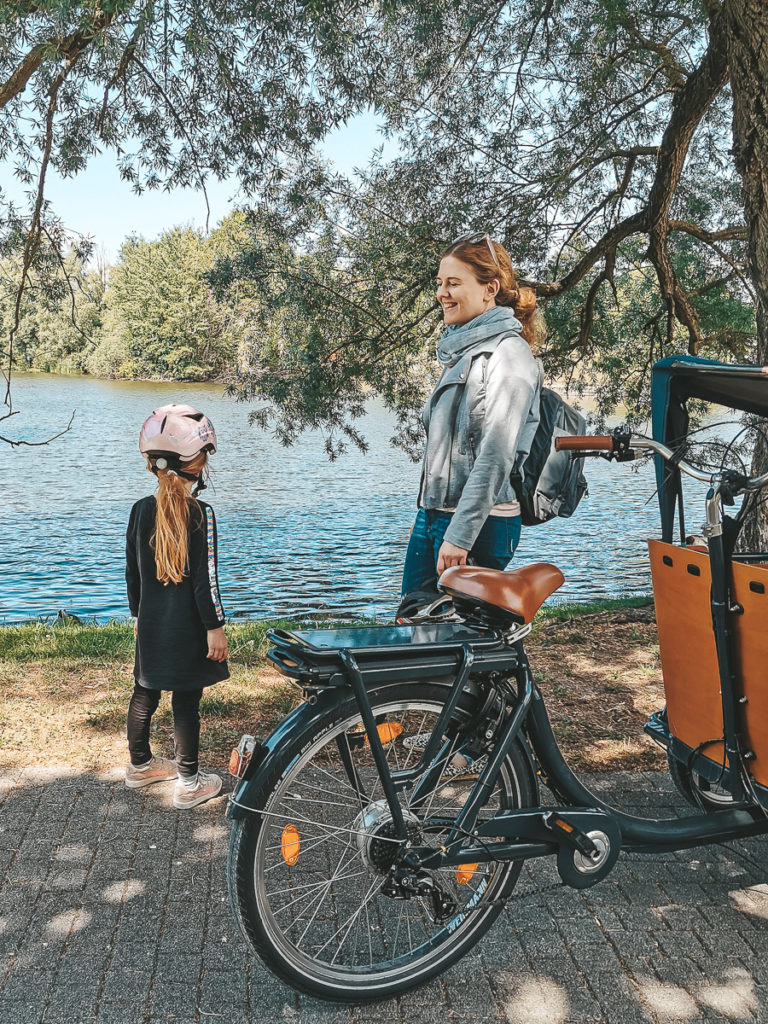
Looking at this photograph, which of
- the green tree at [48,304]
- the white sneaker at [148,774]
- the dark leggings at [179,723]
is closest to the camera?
the dark leggings at [179,723]

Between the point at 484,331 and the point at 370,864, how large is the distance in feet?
6.18

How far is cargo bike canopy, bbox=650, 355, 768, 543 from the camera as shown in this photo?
282cm

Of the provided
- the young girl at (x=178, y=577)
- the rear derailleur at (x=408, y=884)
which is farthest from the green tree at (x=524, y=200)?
the rear derailleur at (x=408, y=884)

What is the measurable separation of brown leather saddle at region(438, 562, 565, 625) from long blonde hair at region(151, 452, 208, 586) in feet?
4.19

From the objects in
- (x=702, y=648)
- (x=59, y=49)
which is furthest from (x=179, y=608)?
(x=59, y=49)

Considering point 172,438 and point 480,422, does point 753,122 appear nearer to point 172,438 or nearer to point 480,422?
point 480,422

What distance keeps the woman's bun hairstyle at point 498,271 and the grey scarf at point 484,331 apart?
93 mm

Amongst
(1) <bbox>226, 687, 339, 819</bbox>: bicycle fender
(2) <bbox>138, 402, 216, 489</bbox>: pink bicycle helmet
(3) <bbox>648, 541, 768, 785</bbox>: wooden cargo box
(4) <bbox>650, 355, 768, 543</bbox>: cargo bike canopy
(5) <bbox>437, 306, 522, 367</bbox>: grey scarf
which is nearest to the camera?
(1) <bbox>226, 687, 339, 819</bbox>: bicycle fender

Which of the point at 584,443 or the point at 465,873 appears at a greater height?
the point at 584,443

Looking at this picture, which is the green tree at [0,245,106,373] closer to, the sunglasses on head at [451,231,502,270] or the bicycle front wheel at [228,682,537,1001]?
the sunglasses on head at [451,231,502,270]

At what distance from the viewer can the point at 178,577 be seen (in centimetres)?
337

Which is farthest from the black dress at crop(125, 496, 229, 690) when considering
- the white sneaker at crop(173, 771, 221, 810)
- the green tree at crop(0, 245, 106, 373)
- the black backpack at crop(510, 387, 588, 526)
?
the green tree at crop(0, 245, 106, 373)

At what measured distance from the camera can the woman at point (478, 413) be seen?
3104 millimetres

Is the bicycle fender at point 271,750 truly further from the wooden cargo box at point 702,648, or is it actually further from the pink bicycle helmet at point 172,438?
the pink bicycle helmet at point 172,438
